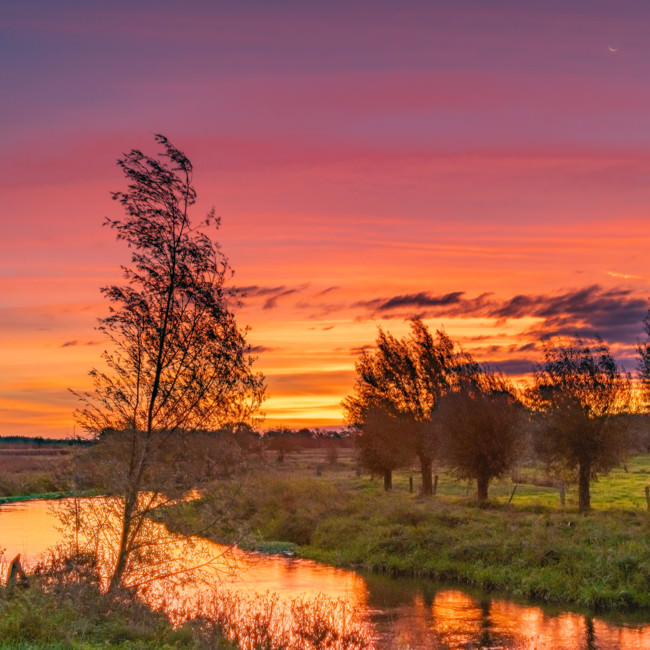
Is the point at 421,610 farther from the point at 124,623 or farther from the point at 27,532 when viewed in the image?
the point at 27,532

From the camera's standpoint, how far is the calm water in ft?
97.8

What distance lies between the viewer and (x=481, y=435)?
59.4 metres

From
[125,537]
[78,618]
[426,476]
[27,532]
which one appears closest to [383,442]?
[426,476]

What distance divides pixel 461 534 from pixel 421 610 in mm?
12692

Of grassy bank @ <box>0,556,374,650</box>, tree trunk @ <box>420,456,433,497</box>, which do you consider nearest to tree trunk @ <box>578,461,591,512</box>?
tree trunk @ <box>420,456,433,497</box>

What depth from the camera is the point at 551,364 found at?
6250 centimetres

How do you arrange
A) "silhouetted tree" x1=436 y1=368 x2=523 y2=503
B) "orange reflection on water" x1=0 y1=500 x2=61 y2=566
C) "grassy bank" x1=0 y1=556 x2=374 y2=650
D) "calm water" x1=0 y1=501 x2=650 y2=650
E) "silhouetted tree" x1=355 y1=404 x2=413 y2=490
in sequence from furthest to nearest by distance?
1. "silhouetted tree" x1=355 y1=404 x2=413 y2=490
2. "silhouetted tree" x1=436 y1=368 x2=523 y2=503
3. "orange reflection on water" x1=0 y1=500 x2=61 y2=566
4. "calm water" x1=0 y1=501 x2=650 y2=650
5. "grassy bank" x1=0 y1=556 x2=374 y2=650

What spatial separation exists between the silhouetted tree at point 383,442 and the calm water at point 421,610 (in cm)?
2572

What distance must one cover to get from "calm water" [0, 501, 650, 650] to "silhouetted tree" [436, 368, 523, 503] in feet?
50.1

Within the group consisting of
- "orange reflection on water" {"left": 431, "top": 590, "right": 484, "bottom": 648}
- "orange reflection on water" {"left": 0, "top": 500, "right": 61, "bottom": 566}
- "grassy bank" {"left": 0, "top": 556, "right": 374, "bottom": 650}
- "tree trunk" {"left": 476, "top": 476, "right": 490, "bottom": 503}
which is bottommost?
"orange reflection on water" {"left": 431, "top": 590, "right": 484, "bottom": 648}

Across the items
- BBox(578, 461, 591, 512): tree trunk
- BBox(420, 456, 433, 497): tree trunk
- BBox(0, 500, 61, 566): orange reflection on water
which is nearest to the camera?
BBox(0, 500, 61, 566): orange reflection on water

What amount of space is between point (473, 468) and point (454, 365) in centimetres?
1765

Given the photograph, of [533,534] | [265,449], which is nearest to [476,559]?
[533,534]

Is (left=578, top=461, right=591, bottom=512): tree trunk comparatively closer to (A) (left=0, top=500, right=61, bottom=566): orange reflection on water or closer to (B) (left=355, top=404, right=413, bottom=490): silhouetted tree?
(B) (left=355, top=404, right=413, bottom=490): silhouetted tree
